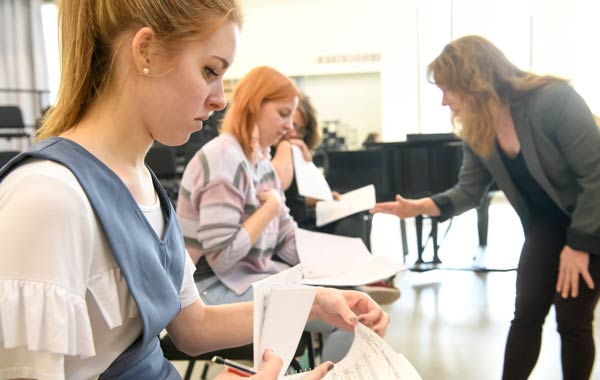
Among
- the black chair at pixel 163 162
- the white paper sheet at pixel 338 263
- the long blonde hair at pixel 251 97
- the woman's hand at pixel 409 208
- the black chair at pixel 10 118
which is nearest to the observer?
the white paper sheet at pixel 338 263

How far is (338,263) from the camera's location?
133cm

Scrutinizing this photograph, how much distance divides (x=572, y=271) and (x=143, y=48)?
3.93ft

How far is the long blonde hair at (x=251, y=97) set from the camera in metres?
1.47

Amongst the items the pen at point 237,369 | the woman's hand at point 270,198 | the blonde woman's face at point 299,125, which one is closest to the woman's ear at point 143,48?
the pen at point 237,369

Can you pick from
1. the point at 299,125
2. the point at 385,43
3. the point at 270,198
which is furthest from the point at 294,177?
the point at 385,43

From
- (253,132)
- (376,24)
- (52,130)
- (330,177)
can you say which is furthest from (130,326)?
(376,24)

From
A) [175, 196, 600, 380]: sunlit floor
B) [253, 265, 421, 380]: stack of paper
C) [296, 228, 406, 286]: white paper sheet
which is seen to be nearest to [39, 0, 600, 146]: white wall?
[175, 196, 600, 380]: sunlit floor

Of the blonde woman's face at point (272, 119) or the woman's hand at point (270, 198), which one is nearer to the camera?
the woman's hand at point (270, 198)

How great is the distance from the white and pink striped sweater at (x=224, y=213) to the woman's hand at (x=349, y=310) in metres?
0.47

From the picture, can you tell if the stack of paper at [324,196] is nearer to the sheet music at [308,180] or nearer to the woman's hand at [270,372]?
the sheet music at [308,180]

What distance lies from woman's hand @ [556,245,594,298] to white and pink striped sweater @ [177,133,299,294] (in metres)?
0.79

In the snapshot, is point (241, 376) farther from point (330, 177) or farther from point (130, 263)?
point (330, 177)

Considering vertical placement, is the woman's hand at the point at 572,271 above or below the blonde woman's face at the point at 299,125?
below

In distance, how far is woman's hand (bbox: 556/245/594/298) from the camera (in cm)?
126
